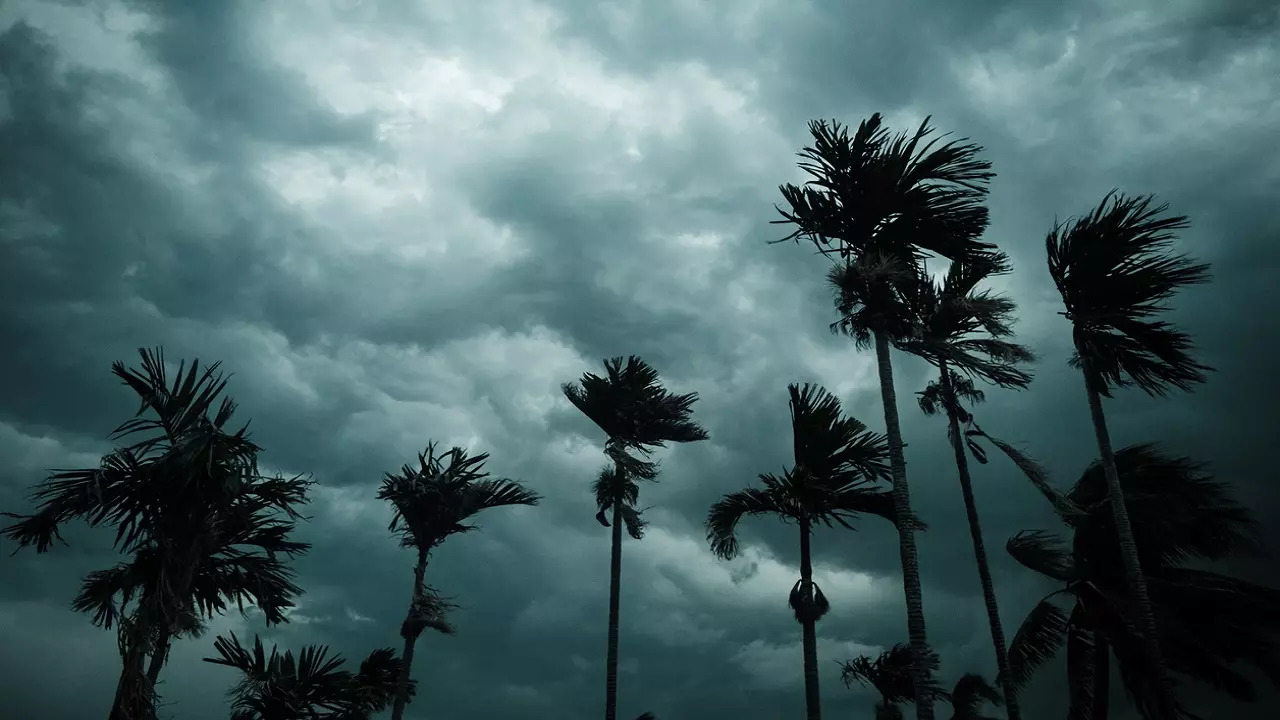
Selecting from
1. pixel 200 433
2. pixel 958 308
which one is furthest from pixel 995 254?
pixel 200 433

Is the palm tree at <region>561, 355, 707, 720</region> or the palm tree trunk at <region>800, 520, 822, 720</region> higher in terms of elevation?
the palm tree at <region>561, 355, 707, 720</region>

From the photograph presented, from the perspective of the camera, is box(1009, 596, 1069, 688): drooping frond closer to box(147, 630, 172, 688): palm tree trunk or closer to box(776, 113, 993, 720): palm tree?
box(776, 113, 993, 720): palm tree

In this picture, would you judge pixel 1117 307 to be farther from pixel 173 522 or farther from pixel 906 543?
pixel 173 522

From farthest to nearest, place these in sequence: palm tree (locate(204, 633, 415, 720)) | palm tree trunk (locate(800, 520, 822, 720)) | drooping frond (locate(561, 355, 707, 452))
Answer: drooping frond (locate(561, 355, 707, 452)), palm tree trunk (locate(800, 520, 822, 720)), palm tree (locate(204, 633, 415, 720))

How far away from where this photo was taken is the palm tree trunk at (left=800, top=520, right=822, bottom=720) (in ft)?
53.8

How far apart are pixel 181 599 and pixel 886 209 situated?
14.6m

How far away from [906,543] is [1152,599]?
23.8ft

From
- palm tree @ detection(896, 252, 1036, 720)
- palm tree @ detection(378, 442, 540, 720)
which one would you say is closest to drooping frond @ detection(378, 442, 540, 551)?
palm tree @ detection(378, 442, 540, 720)

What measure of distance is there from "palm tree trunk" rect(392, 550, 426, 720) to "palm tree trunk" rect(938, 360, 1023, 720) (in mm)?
→ 14658

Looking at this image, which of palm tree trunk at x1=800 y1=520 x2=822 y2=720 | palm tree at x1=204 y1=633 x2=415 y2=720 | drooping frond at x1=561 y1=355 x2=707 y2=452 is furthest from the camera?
drooping frond at x1=561 y1=355 x2=707 y2=452

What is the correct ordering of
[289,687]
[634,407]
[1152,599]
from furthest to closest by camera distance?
[634,407]
[1152,599]
[289,687]

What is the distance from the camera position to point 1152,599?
16.7 meters

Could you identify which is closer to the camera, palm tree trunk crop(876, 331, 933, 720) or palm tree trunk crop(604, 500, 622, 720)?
palm tree trunk crop(876, 331, 933, 720)

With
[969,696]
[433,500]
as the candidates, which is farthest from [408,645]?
[969,696]
